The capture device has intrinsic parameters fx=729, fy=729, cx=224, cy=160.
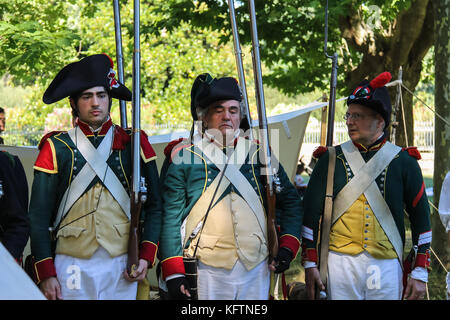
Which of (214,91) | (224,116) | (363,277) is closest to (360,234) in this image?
(363,277)

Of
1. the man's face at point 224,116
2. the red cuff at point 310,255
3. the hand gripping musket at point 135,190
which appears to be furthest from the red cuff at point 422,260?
the hand gripping musket at point 135,190

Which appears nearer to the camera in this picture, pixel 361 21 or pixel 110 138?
pixel 110 138

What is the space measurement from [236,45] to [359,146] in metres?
0.89

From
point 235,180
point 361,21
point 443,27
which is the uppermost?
point 361,21

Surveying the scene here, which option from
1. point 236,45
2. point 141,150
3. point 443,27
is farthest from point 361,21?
point 141,150

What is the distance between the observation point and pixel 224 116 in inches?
144

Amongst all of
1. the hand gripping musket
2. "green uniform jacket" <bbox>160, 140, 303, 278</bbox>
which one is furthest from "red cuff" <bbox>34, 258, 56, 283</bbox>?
"green uniform jacket" <bbox>160, 140, 303, 278</bbox>

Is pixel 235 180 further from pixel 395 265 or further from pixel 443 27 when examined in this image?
pixel 443 27

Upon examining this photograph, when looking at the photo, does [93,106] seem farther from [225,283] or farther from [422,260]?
[422,260]

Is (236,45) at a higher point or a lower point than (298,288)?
higher

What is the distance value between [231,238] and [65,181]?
0.85m

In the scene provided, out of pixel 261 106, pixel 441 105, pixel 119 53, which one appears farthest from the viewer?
pixel 441 105

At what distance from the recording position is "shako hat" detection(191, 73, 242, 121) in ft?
11.9

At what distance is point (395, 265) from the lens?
3838 mm
